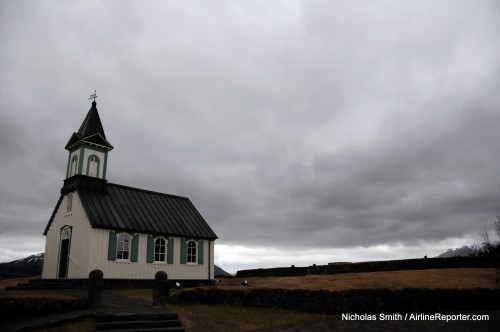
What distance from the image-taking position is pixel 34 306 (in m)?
14.8

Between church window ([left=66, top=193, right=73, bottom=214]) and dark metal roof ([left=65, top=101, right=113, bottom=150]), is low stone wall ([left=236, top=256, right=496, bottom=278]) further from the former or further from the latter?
dark metal roof ([left=65, top=101, right=113, bottom=150])

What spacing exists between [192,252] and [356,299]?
15.4m

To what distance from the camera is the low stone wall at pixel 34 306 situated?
567 inches

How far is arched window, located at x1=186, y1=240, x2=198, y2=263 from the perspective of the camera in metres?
29.2

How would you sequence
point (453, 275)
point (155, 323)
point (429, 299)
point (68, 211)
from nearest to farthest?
1. point (155, 323)
2. point (429, 299)
3. point (453, 275)
4. point (68, 211)

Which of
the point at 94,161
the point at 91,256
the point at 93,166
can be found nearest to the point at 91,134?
the point at 94,161

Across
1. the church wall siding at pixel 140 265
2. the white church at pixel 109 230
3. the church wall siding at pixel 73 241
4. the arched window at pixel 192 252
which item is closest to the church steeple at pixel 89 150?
the white church at pixel 109 230

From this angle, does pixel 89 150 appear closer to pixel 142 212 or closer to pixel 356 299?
A: pixel 142 212

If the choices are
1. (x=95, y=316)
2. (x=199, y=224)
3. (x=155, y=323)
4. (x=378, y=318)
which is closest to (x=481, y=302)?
(x=378, y=318)

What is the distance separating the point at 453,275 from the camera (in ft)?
68.2

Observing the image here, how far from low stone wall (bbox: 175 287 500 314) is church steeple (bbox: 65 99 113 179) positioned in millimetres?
13644

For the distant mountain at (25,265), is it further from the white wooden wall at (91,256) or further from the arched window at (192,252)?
the arched window at (192,252)

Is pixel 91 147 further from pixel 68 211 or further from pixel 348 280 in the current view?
pixel 348 280

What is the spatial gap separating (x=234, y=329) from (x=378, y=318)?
20.1 feet
